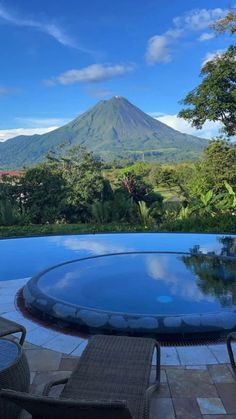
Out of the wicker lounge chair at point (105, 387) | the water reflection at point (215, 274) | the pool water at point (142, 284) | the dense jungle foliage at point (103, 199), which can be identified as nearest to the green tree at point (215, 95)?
the dense jungle foliage at point (103, 199)

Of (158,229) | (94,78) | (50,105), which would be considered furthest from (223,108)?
(94,78)

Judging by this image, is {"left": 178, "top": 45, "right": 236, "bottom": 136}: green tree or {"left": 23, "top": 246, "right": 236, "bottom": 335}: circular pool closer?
{"left": 23, "top": 246, "right": 236, "bottom": 335}: circular pool

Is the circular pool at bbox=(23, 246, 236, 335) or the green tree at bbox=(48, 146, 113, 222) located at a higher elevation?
the green tree at bbox=(48, 146, 113, 222)

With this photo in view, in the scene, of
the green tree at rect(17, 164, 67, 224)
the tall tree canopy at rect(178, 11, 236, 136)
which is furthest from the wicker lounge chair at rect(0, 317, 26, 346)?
the green tree at rect(17, 164, 67, 224)

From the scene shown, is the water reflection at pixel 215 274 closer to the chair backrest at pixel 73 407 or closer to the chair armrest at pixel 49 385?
the chair armrest at pixel 49 385

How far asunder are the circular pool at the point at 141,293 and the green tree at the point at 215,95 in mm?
9833

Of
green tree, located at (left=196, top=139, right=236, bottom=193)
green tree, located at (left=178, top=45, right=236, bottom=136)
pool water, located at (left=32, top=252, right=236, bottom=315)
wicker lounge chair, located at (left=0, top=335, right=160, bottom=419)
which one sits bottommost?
pool water, located at (left=32, top=252, right=236, bottom=315)

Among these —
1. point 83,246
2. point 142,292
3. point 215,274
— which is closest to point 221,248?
point 215,274

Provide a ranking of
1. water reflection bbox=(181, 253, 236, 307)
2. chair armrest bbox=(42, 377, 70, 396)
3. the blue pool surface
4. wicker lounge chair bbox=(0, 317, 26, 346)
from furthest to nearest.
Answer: the blue pool surface, water reflection bbox=(181, 253, 236, 307), wicker lounge chair bbox=(0, 317, 26, 346), chair armrest bbox=(42, 377, 70, 396)

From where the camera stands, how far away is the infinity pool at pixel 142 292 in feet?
14.6

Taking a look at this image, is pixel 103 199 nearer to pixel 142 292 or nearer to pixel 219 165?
pixel 219 165

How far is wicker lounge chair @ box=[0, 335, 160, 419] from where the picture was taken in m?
1.94

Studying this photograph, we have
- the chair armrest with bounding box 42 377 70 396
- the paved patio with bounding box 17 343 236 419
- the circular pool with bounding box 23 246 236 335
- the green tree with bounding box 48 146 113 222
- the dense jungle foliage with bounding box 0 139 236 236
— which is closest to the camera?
the chair armrest with bounding box 42 377 70 396

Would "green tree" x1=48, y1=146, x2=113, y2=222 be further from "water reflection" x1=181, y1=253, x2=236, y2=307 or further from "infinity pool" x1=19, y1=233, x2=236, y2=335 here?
"water reflection" x1=181, y1=253, x2=236, y2=307
